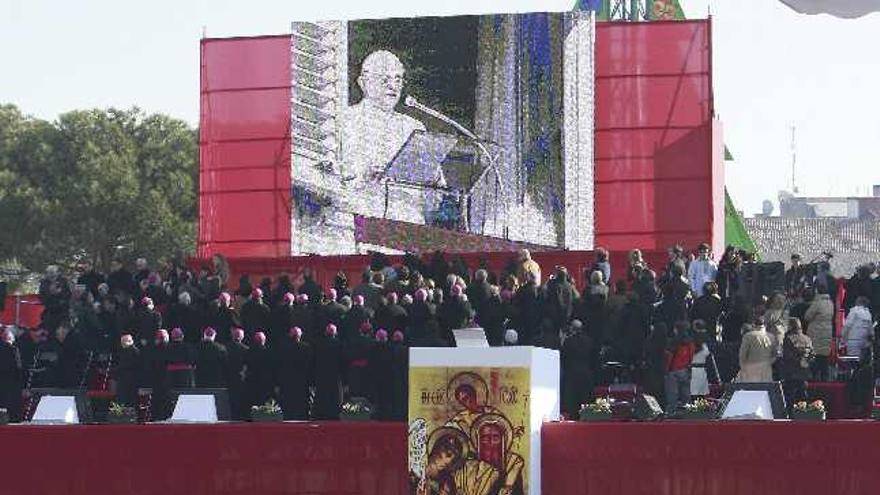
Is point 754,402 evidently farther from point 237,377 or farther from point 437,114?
point 437,114

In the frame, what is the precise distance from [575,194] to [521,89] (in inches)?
75.4

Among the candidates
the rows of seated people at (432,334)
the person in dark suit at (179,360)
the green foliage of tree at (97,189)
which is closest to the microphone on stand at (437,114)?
the rows of seated people at (432,334)

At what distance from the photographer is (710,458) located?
21906mm

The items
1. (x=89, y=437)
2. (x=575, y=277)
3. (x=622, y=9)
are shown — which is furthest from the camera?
(x=622, y=9)

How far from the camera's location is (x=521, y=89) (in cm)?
3803

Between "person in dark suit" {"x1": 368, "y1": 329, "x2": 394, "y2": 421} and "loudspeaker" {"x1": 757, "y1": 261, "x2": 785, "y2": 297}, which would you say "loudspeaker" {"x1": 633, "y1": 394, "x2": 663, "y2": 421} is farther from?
"loudspeaker" {"x1": 757, "y1": 261, "x2": 785, "y2": 297}

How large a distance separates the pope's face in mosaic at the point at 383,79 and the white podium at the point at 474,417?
58.1ft

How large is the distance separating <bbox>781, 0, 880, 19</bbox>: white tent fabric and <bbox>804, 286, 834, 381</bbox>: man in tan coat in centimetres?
1289

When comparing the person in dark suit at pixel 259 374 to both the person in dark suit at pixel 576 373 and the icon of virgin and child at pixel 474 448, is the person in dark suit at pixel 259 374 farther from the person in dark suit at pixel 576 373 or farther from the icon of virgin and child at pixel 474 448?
the icon of virgin and child at pixel 474 448

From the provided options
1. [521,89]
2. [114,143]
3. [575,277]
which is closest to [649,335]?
[575,277]

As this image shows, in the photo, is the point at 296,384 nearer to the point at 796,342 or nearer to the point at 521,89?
the point at 796,342

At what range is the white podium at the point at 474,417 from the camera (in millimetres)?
21109

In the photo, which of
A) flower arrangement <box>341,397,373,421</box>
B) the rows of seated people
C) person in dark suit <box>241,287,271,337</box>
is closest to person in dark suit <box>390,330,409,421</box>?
the rows of seated people

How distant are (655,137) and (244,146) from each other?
7.25m
